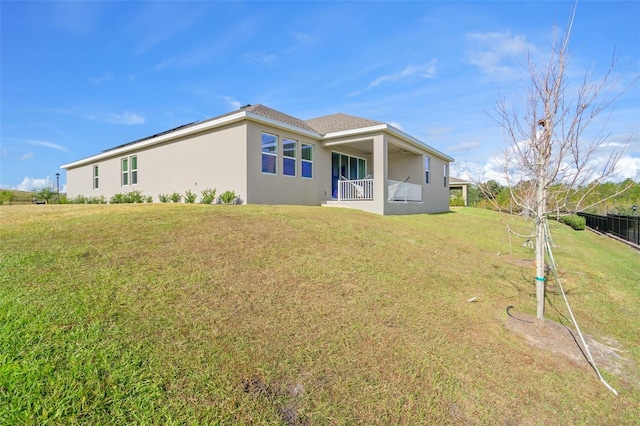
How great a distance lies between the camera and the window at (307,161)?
47.9 ft

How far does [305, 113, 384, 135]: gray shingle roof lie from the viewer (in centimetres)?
1527

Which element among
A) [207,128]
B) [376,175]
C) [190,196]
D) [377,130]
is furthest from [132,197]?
[377,130]

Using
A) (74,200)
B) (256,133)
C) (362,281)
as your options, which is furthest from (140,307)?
(74,200)

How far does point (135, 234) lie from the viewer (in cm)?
561

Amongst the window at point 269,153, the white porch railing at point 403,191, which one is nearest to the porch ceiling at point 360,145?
the white porch railing at point 403,191

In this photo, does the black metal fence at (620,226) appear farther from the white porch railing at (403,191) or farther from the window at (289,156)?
the window at (289,156)

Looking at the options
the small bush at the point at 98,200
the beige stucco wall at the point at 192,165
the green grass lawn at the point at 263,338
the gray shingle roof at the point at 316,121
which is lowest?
the green grass lawn at the point at 263,338

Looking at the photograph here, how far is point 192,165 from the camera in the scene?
47.1 ft

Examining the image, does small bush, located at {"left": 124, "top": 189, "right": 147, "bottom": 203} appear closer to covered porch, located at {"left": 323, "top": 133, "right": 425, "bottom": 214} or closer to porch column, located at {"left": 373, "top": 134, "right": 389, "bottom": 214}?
covered porch, located at {"left": 323, "top": 133, "right": 425, "bottom": 214}

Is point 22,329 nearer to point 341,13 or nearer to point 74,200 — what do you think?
point 341,13

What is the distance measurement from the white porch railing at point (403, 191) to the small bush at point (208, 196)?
7.77 metres

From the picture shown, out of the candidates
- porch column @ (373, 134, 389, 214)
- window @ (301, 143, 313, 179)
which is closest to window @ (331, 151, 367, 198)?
window @ (301, 143, 313, 179)

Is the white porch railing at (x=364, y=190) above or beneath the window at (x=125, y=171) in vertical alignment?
beneath

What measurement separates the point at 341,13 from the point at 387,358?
420 inches
